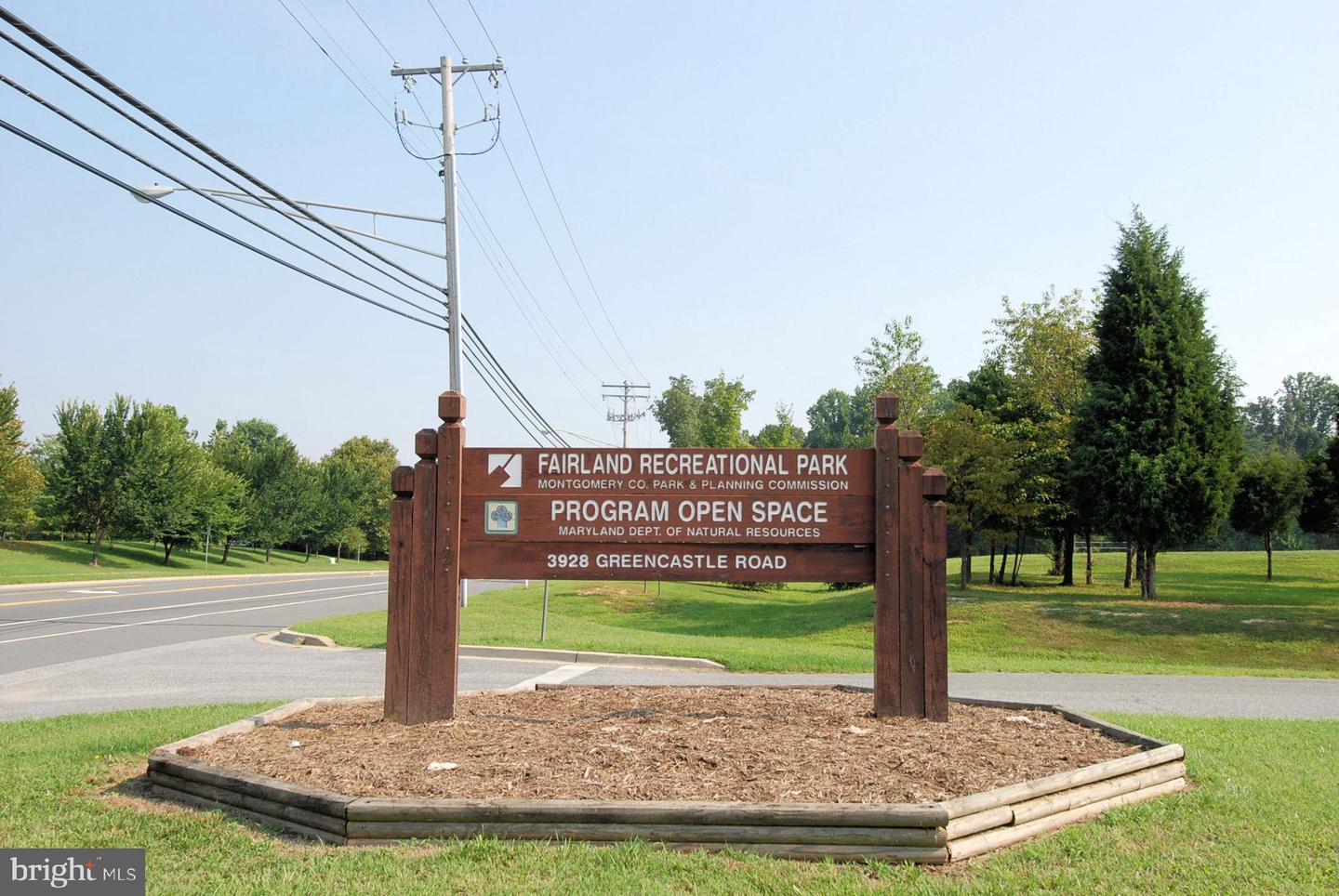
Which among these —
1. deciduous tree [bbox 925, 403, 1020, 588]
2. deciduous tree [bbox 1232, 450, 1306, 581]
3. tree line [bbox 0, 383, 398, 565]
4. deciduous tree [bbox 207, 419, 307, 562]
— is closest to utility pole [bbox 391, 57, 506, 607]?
deciduous tree [bbox 925, 403, 1020, 588]

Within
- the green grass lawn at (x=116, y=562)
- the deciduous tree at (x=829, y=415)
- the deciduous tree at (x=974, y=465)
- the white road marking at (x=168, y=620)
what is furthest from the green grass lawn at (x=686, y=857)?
the deciduous tree at (x=829, y=415)

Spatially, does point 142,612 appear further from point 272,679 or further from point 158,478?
point 158,478

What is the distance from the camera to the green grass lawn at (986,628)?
52.1 feet

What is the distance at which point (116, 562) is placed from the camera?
47.9 m

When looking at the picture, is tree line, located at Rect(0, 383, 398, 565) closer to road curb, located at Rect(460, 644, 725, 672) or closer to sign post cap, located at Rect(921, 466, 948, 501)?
road curb, located at Rect(460, 644, 725, 672)

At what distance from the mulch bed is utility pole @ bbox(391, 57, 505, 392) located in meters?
13.2

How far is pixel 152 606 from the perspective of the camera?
2433 cm

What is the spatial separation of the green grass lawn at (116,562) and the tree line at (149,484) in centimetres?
107

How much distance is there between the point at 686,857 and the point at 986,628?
18953mm

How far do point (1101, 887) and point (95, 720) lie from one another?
799 cm

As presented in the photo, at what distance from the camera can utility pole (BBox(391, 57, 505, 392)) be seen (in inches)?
798

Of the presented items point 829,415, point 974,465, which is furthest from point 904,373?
point 829,415

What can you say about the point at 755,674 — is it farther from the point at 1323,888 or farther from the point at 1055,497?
the point at 1055,497

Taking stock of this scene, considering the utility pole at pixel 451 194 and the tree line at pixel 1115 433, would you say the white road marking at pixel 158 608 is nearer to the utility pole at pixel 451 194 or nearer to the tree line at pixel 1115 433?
the utility pole at pixel 451 194
